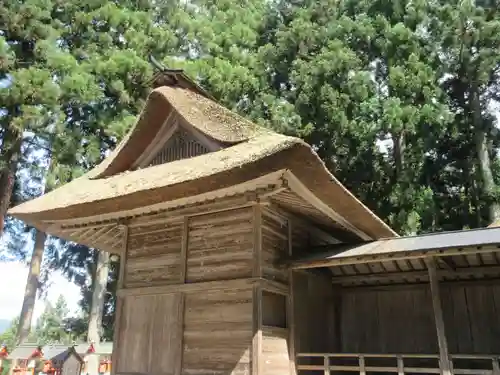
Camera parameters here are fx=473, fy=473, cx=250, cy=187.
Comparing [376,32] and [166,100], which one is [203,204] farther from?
[376,32]

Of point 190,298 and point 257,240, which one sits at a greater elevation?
point 257,240

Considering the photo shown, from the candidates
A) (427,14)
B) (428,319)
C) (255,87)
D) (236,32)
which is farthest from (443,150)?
(428,319)

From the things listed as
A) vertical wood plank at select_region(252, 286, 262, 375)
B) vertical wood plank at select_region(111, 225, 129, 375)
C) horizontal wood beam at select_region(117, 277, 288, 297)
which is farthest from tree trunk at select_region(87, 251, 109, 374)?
vertical wood plank at select_region(252, 286, 262, 375)

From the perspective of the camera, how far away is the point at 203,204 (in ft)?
24.6

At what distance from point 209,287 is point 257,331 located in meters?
1.02

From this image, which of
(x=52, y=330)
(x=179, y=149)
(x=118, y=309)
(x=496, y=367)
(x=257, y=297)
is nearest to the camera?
(x=496, y=367)

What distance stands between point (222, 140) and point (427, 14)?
51.4 ft

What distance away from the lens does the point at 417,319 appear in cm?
895

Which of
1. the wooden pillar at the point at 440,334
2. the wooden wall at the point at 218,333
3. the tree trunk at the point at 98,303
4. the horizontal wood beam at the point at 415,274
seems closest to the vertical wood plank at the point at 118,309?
the wooden wall at the point at 218,333

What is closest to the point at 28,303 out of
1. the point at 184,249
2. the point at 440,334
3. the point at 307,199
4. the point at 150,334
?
the point at 150,334

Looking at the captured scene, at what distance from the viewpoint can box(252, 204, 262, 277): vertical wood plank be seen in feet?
22.4

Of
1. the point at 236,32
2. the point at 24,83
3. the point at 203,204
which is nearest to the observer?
the point at 203,204

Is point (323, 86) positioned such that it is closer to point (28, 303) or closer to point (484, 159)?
point (484, 159)

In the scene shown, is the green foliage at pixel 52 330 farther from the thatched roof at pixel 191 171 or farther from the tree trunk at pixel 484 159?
the tree trunk at pixel 484 159
